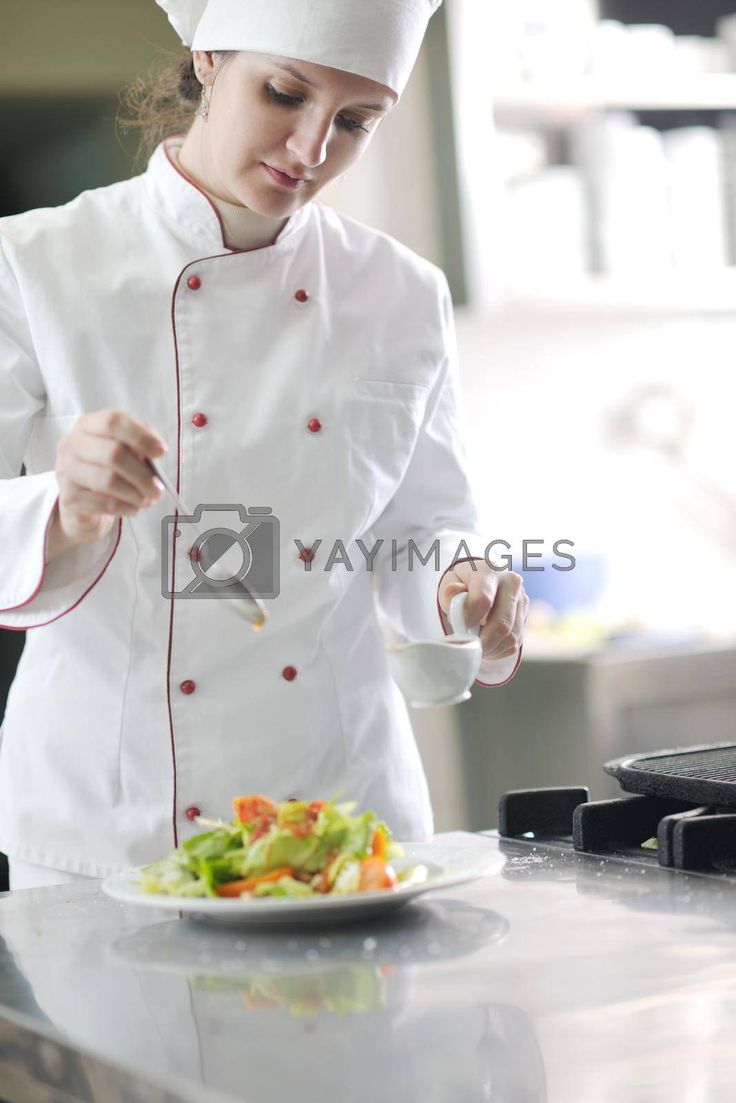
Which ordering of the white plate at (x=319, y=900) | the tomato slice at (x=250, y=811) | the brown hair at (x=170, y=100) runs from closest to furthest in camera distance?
1. the white plate at (x=319, y=900)
2. the tomato slice at (x=250, y=811)
3. the brown hair at (x=170, y=100)

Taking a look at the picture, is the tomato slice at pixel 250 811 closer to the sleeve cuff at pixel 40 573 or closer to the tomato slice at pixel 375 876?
the tomato slice at pixel 375 876

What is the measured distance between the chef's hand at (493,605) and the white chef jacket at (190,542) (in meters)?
0.07

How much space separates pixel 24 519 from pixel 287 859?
0.46 m

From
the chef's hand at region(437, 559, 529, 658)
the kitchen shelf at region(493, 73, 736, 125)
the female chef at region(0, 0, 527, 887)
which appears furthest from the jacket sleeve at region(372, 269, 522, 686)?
the kitchen shelf at region(493, 73, 736, 125)

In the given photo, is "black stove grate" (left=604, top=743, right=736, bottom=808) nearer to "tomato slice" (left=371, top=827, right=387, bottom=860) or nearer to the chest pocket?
"tomato slice" (left=371, top=827, right=387, bottom=860)

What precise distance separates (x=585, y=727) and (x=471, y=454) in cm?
90

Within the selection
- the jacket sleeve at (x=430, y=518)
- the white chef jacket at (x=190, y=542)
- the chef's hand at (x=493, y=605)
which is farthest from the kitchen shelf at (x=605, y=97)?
the chef's hand at (x=493, y=605)

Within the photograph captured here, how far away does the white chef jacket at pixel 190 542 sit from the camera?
4.67 feet

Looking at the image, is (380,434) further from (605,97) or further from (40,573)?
(605,97)

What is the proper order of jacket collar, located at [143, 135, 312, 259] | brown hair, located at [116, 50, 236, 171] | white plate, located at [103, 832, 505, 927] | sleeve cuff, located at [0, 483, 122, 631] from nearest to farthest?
white plate, located at [103, 832, 505, 927] → sleeve cuff, located at [0, 483, 122, 631] → jacket collar, located at [143, 135, 312, 259] → brown hair, located at [116, 50, 236, 171]

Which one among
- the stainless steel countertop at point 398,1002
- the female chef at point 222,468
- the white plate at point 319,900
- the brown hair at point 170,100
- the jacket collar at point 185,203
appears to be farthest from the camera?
the brown hair at point 170,100

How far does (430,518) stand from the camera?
1654 millimetres

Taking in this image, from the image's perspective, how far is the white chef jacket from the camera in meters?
1.42

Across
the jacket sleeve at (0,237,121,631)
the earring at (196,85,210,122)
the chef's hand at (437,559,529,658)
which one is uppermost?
the earring at (196,85,210,122)
